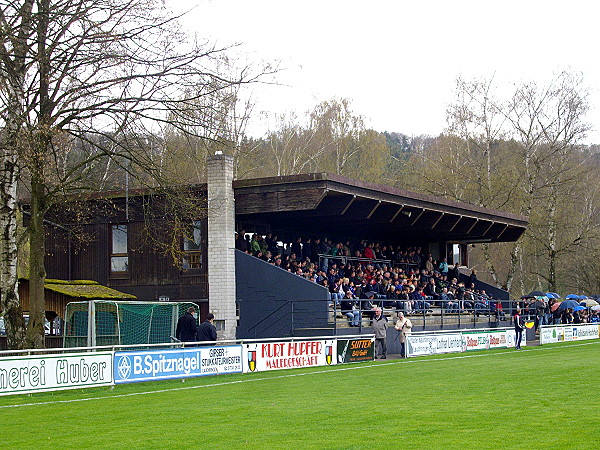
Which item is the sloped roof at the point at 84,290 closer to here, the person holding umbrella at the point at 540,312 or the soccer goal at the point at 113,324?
the soccer goal at the point at 113,324

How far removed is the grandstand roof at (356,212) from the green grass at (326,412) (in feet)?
33.9

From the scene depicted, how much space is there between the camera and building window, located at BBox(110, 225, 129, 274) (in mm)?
35031

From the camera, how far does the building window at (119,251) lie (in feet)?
115

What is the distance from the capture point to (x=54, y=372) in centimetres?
1898

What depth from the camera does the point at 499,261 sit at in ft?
260

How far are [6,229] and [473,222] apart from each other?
2924 cm

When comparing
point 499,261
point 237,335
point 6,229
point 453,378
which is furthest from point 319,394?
point 499,261

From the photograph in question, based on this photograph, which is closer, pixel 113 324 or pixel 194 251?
pixel 113 324

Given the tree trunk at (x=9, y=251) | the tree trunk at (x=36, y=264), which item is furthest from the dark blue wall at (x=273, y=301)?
the tree trunk at (x=9, y=251)

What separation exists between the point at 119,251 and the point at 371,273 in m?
11.8

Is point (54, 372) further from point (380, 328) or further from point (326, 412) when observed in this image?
point (380, 328)

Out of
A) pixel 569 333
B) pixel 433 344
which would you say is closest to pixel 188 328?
pixel 433 344

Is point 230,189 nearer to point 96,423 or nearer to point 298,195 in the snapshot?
point 298,195

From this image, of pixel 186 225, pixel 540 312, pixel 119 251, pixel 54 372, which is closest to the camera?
pixel 54 372
